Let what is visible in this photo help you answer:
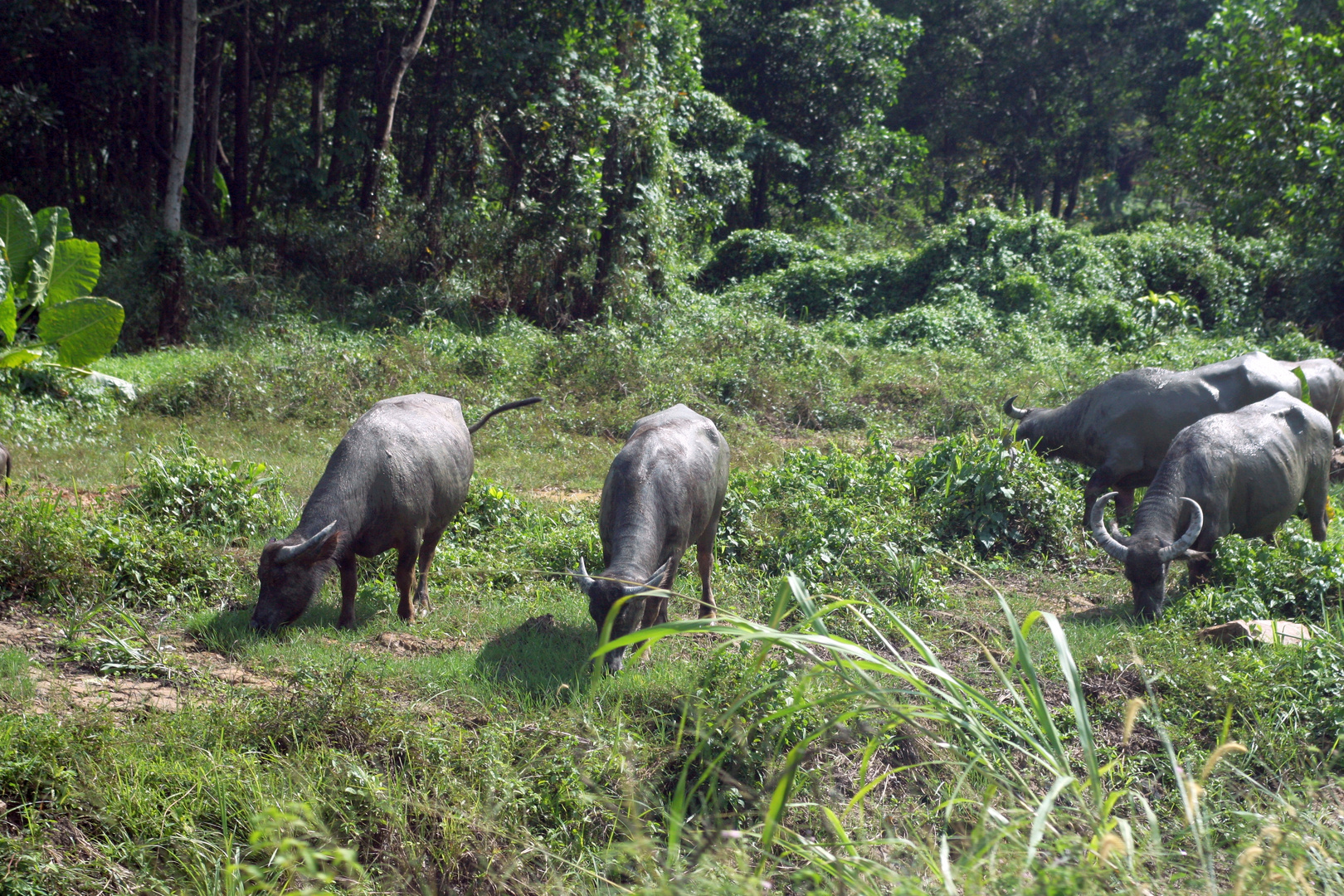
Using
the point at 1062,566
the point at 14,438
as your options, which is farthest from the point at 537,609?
the point at 14,438

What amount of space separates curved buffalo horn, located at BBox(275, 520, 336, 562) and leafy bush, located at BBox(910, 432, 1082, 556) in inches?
186

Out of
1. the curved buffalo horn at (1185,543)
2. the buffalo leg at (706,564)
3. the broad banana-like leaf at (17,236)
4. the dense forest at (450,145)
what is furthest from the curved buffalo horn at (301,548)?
the dense forest at (450,145)

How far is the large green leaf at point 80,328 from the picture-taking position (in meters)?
9.84

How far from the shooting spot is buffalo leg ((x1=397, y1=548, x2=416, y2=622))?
5977 mm

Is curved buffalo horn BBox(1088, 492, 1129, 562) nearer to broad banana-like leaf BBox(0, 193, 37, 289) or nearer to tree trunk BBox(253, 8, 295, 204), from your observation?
broad banana-like leaf BBox(0, 193, 37, 289)

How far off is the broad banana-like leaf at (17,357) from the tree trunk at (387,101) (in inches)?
→ 284

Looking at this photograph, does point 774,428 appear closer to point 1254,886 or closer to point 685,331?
point 685,331

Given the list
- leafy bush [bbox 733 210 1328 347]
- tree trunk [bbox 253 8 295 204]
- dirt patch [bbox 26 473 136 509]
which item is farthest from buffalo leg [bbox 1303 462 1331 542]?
tree trunk [bbox 253 8 295 204]

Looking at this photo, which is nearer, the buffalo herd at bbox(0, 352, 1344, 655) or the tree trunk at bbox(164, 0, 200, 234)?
the buffalo herd at bbox(0, 352, 1344, 655)

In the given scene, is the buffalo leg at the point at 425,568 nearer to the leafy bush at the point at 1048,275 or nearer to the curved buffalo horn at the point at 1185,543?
the curved buffalo horn at the point at 1185,543

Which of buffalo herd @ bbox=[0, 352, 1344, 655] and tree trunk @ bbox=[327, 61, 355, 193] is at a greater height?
tree trunk @ bbox=[327, 61, 355, 193]

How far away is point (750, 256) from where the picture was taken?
21906mm

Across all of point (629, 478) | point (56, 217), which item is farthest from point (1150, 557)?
point (56, 217)

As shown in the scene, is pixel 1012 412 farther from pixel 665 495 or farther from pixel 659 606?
pixel 659 606
